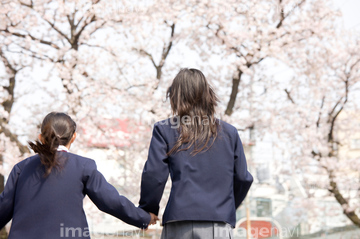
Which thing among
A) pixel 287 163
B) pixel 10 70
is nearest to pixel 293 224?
pixel 287 163

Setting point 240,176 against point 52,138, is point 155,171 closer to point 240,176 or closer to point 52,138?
point 240,176

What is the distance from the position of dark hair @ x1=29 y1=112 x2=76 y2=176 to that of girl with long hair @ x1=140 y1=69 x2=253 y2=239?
0.51 meters

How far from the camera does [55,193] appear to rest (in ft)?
7.64

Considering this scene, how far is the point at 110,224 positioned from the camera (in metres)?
9.00

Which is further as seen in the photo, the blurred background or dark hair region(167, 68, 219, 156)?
the blurred background

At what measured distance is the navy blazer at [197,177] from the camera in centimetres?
219

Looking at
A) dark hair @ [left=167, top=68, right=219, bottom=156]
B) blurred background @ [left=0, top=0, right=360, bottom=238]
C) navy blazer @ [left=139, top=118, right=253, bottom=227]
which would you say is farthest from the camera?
blurred background @ [left=0, top=0, right=360, bottom=238]

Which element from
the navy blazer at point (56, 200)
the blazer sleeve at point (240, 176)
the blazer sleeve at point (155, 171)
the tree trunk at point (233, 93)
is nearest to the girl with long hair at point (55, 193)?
the navy blazer at point (56, 200)

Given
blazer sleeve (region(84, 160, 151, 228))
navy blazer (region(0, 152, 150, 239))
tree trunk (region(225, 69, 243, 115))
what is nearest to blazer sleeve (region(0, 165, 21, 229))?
navy blazer (region(0, 152, 150, 239))

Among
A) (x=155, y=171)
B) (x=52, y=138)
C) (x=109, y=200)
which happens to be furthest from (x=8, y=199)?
Answer: (x=155, y=171)

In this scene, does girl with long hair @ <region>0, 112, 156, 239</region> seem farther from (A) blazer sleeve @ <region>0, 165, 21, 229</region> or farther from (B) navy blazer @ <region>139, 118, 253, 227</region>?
(B) navy blazer @ <region>139, 118, 253, 227</region>

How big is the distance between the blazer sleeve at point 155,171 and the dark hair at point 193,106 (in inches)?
3.8

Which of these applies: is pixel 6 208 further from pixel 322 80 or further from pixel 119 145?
pixel 322 80

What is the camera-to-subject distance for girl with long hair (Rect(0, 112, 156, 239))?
7.49 ft
